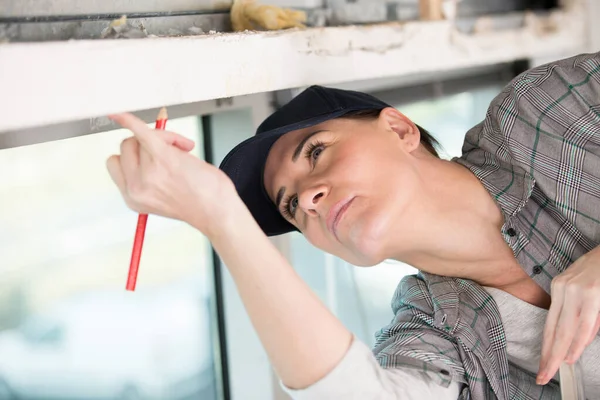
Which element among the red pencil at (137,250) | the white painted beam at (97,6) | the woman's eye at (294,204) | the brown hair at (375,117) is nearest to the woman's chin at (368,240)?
the woman's eye at (294,204)

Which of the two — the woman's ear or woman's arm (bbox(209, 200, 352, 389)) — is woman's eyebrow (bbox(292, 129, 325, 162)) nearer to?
the woman's ear

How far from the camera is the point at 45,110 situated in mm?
967

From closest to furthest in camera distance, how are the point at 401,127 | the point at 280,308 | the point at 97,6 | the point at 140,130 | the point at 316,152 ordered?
1. the point at 140,130
2. the point at 280,308
3. the point at 97,6
4. the point at 316,152
5. the point at 401,127

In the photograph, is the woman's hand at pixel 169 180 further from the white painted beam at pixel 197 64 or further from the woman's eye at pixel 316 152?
the woman's eye at pixel 316 152

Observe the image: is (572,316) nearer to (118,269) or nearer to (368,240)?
(368,240)

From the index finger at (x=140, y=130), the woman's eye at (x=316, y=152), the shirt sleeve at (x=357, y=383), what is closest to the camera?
the index finger at (x=140, y=130)

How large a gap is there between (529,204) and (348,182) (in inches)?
15.4

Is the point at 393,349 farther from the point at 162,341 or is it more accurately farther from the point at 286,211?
the point at 162,341

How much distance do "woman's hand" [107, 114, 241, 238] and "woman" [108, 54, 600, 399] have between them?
32 cm

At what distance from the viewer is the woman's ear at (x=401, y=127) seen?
1.37 m

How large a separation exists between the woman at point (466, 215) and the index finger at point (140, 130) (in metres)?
0.40

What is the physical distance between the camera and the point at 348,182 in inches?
48.0

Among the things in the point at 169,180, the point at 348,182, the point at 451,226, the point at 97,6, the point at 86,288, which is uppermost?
the point at 97,6

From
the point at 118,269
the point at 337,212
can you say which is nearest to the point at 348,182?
the point at 337,212
